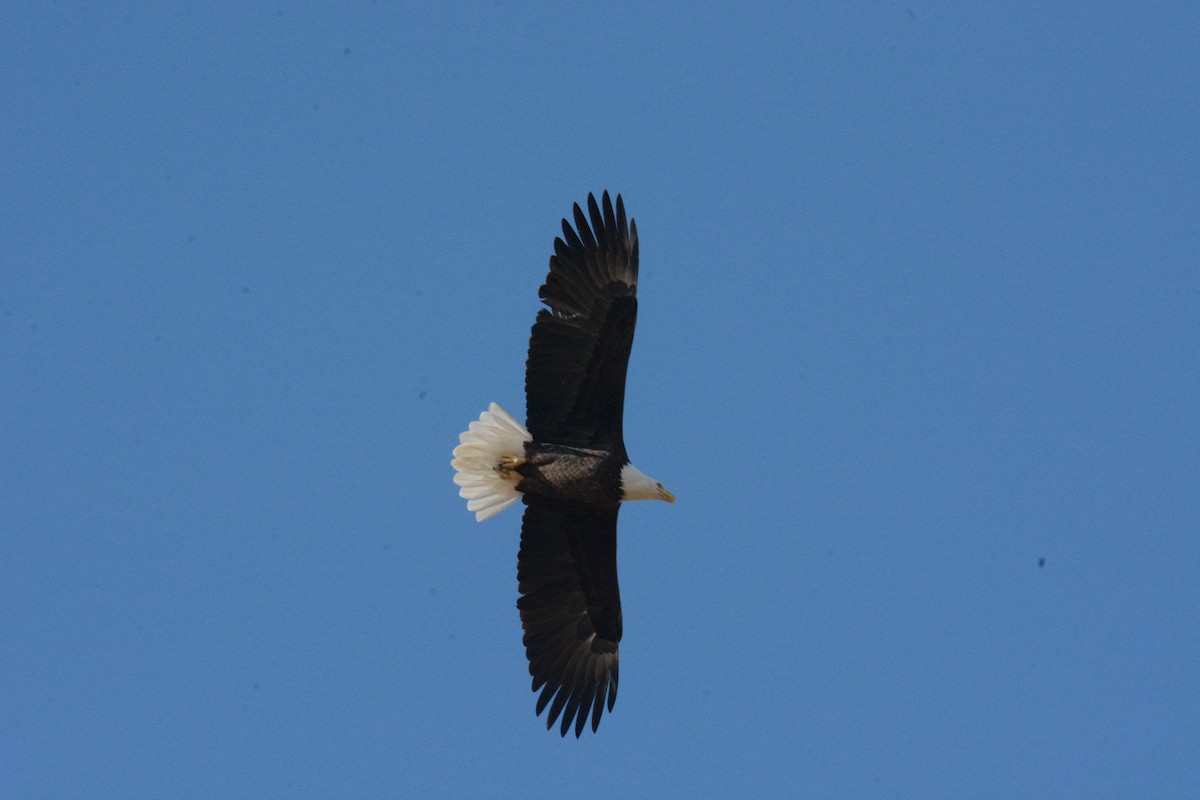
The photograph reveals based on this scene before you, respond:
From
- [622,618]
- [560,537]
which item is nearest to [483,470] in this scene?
[560,537]

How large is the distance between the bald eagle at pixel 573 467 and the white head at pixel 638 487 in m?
0.01

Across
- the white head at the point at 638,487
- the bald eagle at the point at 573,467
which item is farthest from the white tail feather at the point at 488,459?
the white head at the point at 638,487

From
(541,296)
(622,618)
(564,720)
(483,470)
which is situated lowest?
(564,720)

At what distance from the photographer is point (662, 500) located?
479 inches

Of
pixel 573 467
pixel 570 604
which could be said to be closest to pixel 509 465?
pixel 573 467

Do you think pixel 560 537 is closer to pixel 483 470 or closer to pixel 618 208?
pixel 483 470

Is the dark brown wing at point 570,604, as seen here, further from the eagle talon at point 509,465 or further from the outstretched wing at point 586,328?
the outstretched wing at point 586,328

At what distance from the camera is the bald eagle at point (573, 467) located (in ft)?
38.7

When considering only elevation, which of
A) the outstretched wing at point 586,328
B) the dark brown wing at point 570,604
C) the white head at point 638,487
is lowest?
the dark brown wing at point 570,604

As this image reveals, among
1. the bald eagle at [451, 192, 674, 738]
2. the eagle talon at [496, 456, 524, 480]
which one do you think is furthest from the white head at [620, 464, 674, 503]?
the eagle talon at [496, 456, 524, 480]

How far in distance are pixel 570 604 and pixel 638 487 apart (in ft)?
3.52

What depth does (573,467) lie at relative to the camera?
39.1ft

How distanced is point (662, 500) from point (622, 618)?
1022mm

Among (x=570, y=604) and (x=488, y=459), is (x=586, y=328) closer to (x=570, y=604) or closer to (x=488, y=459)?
(x=488, y=459)
